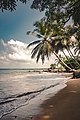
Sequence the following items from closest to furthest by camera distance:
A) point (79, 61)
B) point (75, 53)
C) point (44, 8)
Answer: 1. point (44, 8)
2. point (75, 53)
3. point (79, 61)

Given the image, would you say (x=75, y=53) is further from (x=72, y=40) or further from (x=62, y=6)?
(x=62, y=6)

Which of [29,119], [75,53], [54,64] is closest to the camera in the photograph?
[29,119]

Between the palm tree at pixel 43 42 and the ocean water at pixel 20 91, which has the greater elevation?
the palm tree at pixel 43 42

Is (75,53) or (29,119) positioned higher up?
(75,53)

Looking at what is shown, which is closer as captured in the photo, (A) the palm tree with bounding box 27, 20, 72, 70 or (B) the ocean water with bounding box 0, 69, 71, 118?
(B) the ocean water with bounding box 0, 69, 71, 118

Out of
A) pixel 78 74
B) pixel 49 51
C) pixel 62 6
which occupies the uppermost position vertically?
pixel 49 51

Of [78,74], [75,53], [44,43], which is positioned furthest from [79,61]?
[78,74]

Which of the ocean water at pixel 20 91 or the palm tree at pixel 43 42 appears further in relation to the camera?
the palm tree at pixel 43 42

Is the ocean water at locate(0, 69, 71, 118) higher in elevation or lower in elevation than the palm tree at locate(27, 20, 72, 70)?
lower

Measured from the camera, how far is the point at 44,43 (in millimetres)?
42156

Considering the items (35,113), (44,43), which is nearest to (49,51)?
(44,43)

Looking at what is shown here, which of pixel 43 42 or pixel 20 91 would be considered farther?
pixel 43 42

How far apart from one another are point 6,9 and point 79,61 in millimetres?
52175

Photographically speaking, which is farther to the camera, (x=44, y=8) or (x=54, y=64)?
(x=54, y=64)
